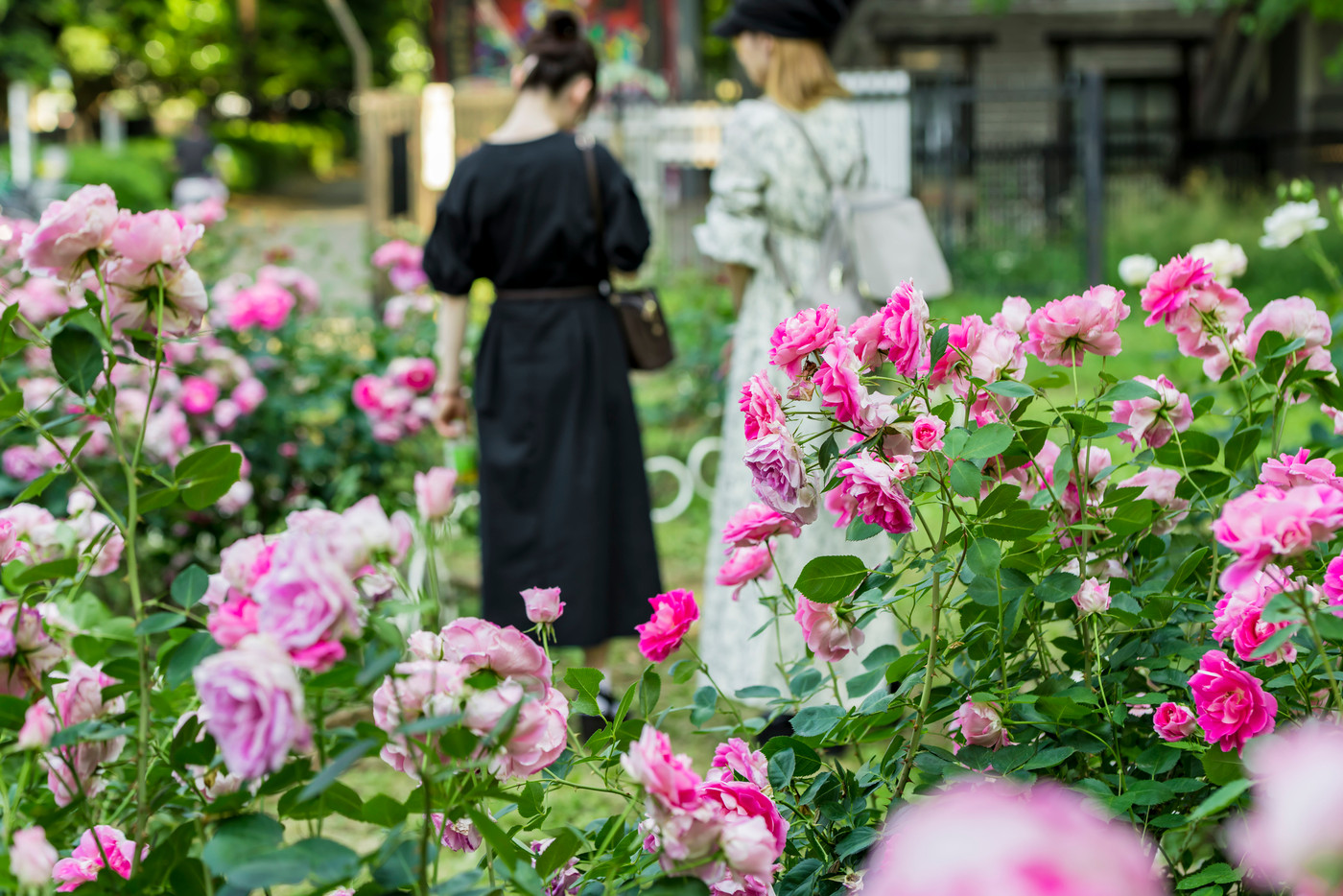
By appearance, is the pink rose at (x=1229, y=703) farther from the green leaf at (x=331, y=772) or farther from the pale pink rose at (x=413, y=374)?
the pale pink rose at (x=413, y=374)

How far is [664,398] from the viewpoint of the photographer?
7012 millimetres

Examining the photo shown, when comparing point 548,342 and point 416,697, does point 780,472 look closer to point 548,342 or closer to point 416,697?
point 416,697

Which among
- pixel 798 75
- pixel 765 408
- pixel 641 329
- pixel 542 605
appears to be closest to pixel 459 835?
pixel 542 605

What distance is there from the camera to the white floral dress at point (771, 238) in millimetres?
2857

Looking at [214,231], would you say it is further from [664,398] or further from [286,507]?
[664,398]

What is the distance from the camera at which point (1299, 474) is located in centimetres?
99

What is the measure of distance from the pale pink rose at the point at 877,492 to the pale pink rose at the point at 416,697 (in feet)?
1.04

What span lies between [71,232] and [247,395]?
8.21 ft

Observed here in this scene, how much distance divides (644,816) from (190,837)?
292 millimetres

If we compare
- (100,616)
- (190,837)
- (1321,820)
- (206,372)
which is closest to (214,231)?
→ (206,372)

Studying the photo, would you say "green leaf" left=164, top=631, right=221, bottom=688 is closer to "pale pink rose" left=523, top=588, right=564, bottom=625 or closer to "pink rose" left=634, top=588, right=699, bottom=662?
"pale pink rose" left=523, top=588, right=564, bottom=625

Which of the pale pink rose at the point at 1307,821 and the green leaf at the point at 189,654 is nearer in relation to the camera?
the pale pink rose at the point at 1307,821

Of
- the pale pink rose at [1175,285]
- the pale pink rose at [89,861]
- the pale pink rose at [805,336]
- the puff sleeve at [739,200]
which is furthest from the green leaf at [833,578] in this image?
the puff sleeve at [739,200]

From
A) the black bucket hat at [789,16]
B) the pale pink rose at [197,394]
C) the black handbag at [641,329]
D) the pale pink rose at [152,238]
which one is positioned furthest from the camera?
the pale pink rose at [197,394]
